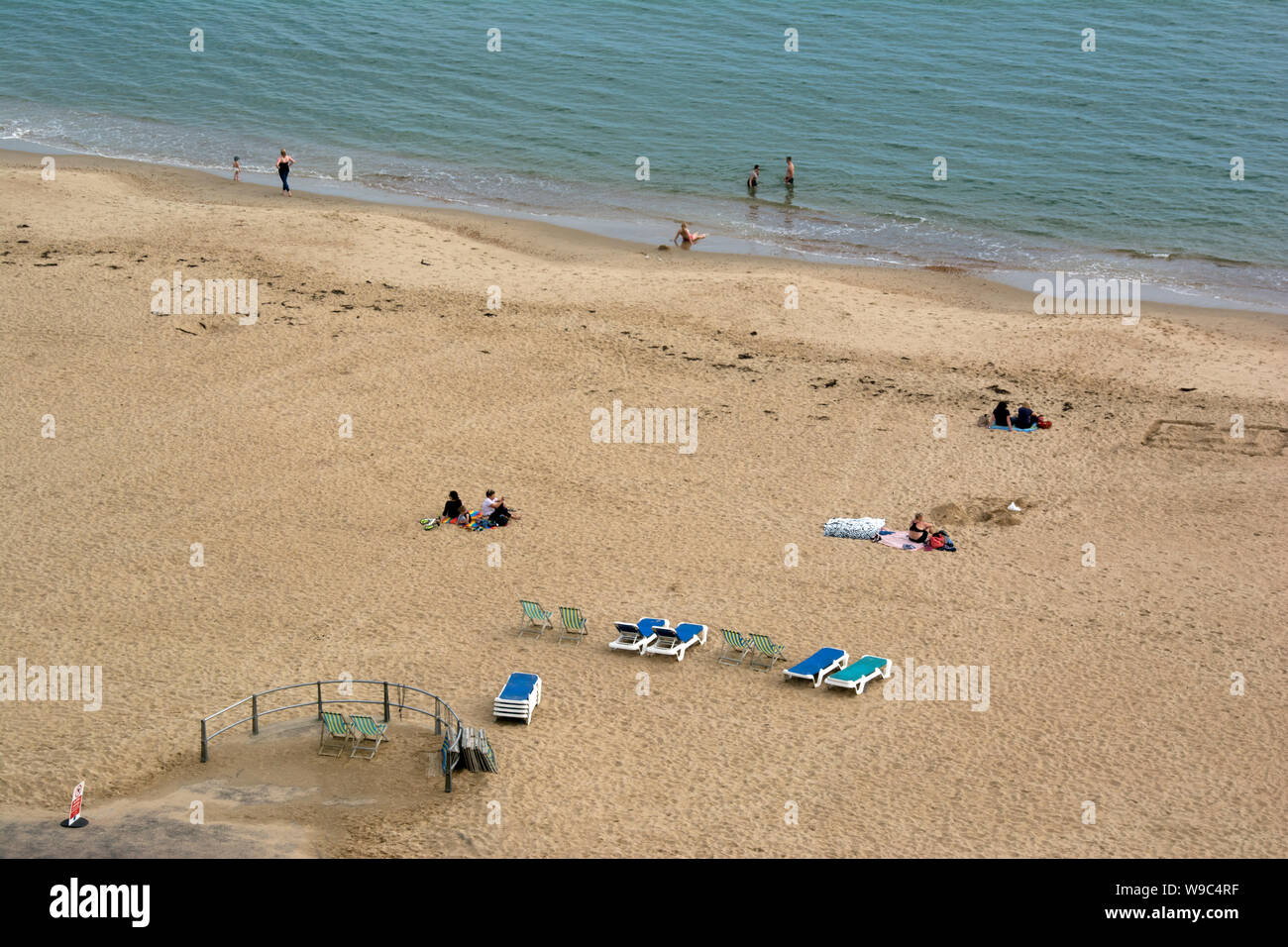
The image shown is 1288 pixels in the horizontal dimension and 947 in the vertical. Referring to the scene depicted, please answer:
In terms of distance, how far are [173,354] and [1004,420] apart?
57.3ft

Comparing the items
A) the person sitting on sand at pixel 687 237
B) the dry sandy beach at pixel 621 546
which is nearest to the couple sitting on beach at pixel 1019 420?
the dry sandy beach at pixel 621 546

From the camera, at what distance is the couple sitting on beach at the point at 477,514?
2131 cm

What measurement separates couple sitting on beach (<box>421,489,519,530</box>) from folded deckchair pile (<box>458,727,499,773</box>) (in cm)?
655

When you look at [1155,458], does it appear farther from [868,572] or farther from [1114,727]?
[1114,727]

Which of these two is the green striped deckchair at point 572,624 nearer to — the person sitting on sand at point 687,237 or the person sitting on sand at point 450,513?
the person sitting on sand at point 450,513

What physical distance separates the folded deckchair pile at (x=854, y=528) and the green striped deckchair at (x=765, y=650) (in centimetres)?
411

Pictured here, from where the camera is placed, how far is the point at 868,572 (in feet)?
66.8

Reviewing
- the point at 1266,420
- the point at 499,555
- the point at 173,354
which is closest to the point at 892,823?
the point at 499,555

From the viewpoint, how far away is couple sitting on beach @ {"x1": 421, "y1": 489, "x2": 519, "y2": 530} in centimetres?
2131

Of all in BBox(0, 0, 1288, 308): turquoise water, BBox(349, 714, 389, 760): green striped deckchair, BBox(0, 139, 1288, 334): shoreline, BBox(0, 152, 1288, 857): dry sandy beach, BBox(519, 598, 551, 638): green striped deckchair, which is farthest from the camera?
BBox(0, 0, 1288, 308): turquoise water

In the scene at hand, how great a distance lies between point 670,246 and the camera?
36656 millimetres

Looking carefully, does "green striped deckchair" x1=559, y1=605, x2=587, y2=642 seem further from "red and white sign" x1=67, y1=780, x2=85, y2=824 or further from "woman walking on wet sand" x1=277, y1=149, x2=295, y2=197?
"woman walking on wet sand" x1=277, y1=149, x2=295, y2=197

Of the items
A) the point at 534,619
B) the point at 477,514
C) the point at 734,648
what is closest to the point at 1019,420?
the point at 734,648

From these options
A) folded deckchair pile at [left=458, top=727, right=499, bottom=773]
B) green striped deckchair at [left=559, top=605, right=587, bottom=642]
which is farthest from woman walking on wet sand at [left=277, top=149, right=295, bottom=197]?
folded deckchair pile at [left=458, top=727, right=499, bottom=773]
